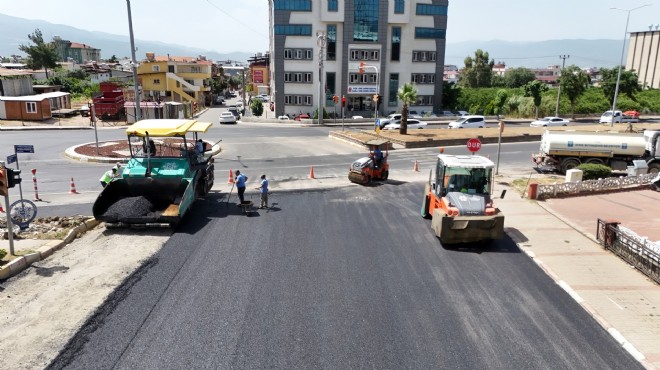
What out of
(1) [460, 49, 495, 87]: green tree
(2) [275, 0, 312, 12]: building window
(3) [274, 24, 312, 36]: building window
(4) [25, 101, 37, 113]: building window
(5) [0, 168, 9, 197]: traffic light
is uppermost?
(2) [275, 0, 312, 12]: building window

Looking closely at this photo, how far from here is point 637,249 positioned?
12547mm

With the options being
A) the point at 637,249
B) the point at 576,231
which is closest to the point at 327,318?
the point at 637,249

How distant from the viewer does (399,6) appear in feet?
217

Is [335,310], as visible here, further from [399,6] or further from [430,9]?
[430,9]

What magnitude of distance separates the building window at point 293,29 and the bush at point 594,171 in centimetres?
4991

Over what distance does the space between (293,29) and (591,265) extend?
2319 inches

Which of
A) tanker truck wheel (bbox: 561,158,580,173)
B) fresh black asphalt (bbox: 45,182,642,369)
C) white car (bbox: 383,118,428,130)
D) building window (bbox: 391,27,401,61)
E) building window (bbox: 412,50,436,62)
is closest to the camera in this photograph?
fresh black asphalt (bbox: 45,182,642,369)

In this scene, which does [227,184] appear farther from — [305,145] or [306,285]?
[305,145]

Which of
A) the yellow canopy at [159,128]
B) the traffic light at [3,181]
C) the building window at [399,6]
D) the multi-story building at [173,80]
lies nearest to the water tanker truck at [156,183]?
the yellow canopy at [159,128]

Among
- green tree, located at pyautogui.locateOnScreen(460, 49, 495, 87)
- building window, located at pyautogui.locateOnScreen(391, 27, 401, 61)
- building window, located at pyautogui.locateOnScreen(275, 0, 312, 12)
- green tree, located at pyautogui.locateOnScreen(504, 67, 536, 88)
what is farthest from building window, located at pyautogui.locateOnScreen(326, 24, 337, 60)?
green tree, located at pyautogui.locateOnScreen(504, 67, 536, 88)

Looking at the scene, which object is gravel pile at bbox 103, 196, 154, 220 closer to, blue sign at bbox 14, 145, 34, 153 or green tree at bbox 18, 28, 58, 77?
blue sign at bbox 14, 145, 34, 153

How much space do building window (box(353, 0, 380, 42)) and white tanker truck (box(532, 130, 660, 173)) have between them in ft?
150

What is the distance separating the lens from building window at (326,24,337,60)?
66.1m

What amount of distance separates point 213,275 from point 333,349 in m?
4.29
